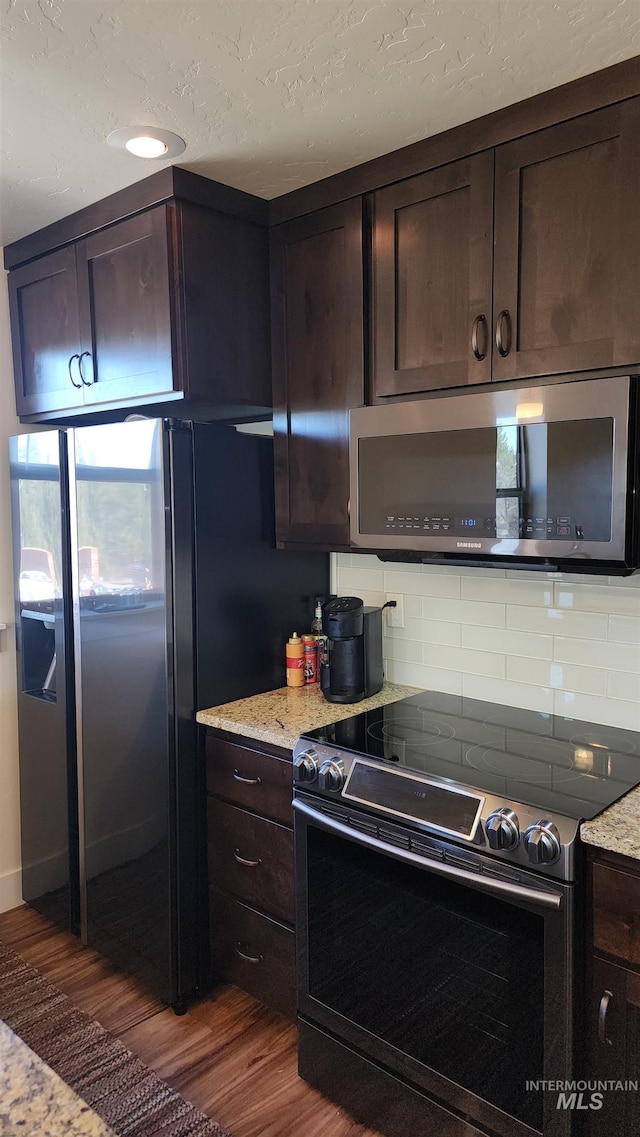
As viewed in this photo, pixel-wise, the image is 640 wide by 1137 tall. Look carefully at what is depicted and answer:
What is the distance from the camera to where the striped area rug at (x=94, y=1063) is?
1889 mm

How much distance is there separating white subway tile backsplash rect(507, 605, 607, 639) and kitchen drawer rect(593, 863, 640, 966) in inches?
28.6

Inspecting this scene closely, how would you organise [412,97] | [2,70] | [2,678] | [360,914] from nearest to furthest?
[2,70] → [412,97] → [360,914] → [2,678]

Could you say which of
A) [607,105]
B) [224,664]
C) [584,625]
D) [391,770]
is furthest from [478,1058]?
[607,105]

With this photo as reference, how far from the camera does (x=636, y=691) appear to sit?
1.94 metres

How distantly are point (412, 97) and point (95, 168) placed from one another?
0.90 metres

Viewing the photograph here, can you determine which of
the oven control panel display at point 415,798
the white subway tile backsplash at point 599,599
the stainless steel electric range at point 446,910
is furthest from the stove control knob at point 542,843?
the white subway tile backsplash at point 599,599

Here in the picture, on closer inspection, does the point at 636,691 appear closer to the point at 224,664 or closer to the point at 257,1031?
the point at 224,664

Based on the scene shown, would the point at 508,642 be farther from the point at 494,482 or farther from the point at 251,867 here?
the point at 251,867

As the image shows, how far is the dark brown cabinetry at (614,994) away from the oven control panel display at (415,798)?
267 millimetres

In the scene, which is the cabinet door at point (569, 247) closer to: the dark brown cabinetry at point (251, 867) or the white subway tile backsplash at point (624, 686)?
the white subway tile backsplash at point (624, 686)

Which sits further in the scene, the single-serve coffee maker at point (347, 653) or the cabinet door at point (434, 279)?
the single-serve coffee maker at point (347, 653)

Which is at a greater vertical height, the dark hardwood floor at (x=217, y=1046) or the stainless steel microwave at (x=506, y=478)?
the stainless steel microwave at (x=506, y=478)

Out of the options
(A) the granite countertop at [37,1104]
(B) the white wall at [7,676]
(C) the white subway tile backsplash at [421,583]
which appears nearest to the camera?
(A) the granite countertop at [37,1104]

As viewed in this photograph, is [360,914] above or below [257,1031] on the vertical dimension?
above
